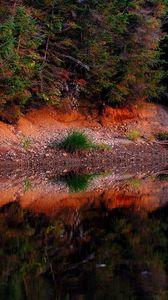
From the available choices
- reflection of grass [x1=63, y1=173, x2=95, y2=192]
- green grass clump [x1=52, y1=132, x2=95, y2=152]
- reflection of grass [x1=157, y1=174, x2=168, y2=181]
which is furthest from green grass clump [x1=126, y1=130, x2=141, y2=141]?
reflection of grass [x1=63, y1=173, x2=95, y2=192]

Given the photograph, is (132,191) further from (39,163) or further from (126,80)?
(126,80)

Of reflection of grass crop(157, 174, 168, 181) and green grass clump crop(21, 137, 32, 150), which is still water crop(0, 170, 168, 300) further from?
green grass clump crop(21, 137, 32, 150)

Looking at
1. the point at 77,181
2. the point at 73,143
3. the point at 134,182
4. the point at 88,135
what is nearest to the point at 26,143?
the point at 73,143

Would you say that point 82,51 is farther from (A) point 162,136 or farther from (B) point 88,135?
(A) point 162,136

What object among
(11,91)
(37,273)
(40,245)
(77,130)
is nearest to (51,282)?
(37,273)

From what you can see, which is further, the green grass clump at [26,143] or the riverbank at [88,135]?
the green grass clump at [26,143]

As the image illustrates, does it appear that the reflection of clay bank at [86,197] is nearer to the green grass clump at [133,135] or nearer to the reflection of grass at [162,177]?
the reflection of grass at [162,177]

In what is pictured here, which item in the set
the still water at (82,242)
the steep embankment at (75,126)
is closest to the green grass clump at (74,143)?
the steep embankment at (75,126)
